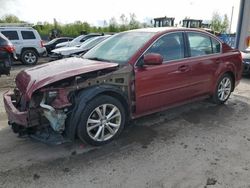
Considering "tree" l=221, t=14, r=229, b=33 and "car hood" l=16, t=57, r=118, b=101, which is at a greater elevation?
"car hood" l=16, t=57, r=118, b=101

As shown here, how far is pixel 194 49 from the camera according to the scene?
16.0ft

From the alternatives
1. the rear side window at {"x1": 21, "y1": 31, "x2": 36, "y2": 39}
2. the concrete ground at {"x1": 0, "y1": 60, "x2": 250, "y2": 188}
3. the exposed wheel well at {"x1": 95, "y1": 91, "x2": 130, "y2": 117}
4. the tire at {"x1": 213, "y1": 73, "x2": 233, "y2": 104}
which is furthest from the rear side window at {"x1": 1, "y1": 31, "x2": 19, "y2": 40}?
the exposed wheel well at {"x1": 95, "y1": 91, "x2": 130, "y2": 117}

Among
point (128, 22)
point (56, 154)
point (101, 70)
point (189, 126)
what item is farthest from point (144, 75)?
point (128, 22)

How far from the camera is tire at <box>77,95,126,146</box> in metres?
3.59

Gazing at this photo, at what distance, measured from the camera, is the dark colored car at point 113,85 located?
351 cm

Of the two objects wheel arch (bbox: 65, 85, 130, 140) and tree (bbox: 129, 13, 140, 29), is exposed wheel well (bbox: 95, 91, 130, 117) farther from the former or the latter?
tree (bbox: 129, 13, 140, 29)

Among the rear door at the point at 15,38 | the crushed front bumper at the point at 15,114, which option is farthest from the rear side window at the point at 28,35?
the crushed front bumper at the point at 15,114

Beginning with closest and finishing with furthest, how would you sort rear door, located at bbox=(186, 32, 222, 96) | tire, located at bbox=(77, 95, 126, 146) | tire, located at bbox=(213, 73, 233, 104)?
tire, located at bbox=(77, 95, 126, 146) → rear door, located at bbox=(186, 32, 222, 96) → tire, located at bbox=(213, 73, 233, 104)

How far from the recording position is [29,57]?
13477mm

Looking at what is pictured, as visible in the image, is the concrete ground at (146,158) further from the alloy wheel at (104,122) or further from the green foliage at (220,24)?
the green foliage at (220,24)

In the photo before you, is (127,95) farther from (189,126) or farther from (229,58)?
(229,58)

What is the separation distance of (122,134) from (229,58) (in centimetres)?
288

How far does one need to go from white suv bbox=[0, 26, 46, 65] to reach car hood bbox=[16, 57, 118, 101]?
32.1 feet

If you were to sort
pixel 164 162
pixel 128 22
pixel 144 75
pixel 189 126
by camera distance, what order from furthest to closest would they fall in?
pixel 128 22
pixel 189 126
pixel 144 75
pixel 164 162
